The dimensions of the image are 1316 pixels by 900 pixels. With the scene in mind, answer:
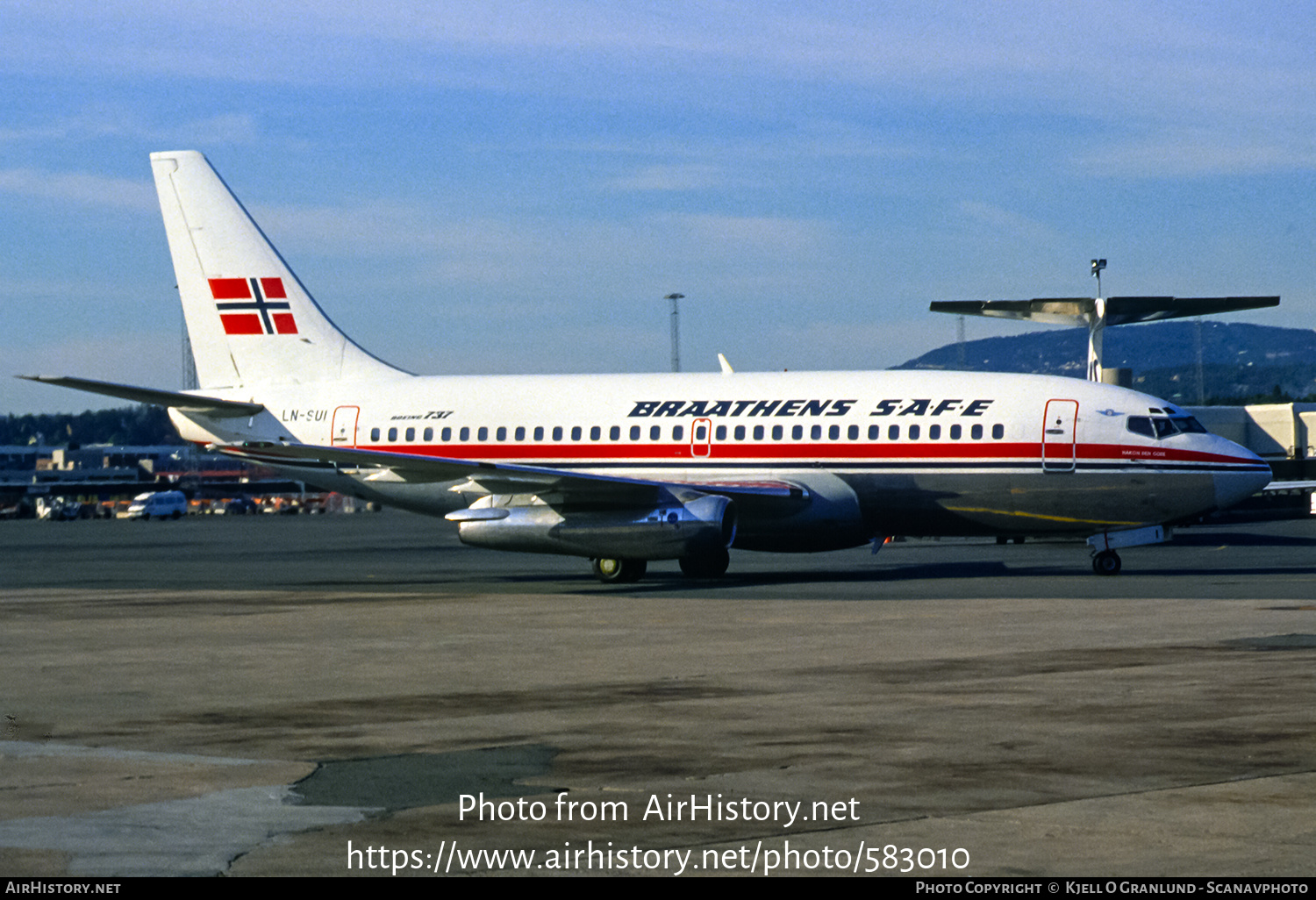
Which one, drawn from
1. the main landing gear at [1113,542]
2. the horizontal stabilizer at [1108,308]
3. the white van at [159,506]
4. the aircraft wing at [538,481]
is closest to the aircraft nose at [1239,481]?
the main landing gear at [1113,542]

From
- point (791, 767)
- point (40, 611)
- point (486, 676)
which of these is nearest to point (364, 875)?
point (791, 767)

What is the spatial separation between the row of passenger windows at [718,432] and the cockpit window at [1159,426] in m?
2.67

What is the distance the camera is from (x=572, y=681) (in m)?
15.9

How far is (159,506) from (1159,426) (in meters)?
91.7

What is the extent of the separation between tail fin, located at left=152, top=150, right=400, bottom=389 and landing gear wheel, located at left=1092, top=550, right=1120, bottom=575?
17.4 meters

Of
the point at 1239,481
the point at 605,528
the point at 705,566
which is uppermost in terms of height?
the point at 1239,481

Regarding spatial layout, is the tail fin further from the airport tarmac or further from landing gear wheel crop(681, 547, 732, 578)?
the airport tarmac

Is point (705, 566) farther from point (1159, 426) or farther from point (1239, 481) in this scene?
point (1239, 481)

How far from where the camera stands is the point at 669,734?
1230 cm

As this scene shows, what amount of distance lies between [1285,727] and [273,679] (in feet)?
32.5

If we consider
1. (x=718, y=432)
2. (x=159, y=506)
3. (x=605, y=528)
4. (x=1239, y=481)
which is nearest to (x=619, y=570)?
(x=605, y=528)

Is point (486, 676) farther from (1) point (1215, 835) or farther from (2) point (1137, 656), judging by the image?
(1) point (1215, 835)

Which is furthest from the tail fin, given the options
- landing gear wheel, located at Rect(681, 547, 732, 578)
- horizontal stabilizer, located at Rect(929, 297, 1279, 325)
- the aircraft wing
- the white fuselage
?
horizontal stabilizer, located at Rect(929, 297, 1279, 325)

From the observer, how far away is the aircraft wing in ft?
101
